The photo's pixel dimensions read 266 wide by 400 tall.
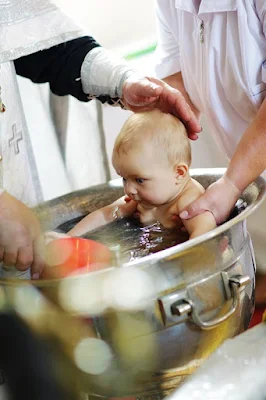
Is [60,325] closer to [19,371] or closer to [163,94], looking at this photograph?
[19,371]

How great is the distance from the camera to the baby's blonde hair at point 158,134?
0.94 meters

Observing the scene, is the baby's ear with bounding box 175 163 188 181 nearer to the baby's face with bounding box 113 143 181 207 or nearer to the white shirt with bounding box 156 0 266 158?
the baby's face with bounding box 113 143 181 207

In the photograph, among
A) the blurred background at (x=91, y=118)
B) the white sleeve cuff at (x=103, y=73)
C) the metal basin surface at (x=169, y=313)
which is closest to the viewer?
the metal basin surface at (x=169, y=313)

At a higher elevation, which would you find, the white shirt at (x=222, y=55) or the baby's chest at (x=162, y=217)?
the white shirt at (x=222, y=55)

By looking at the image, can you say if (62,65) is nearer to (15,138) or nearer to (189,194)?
(15,138)

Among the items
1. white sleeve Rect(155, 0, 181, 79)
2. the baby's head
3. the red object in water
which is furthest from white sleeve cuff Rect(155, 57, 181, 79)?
the red object in water

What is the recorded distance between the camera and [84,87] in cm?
117

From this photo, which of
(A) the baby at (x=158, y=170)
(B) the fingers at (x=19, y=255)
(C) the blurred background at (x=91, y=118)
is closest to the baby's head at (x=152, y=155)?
(A) the baby at (x=158, y=170)

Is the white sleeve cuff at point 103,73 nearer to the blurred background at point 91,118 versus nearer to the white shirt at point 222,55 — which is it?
the white shirt at point 222,55

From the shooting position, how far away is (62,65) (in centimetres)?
119

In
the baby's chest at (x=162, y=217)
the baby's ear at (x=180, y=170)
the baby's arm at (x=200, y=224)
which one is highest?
the baby's ear at (x=180, y=170)

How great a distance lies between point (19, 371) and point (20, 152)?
438 millimetres

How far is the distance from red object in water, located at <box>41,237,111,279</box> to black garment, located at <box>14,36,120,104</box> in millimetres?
440

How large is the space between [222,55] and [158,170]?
25cm
